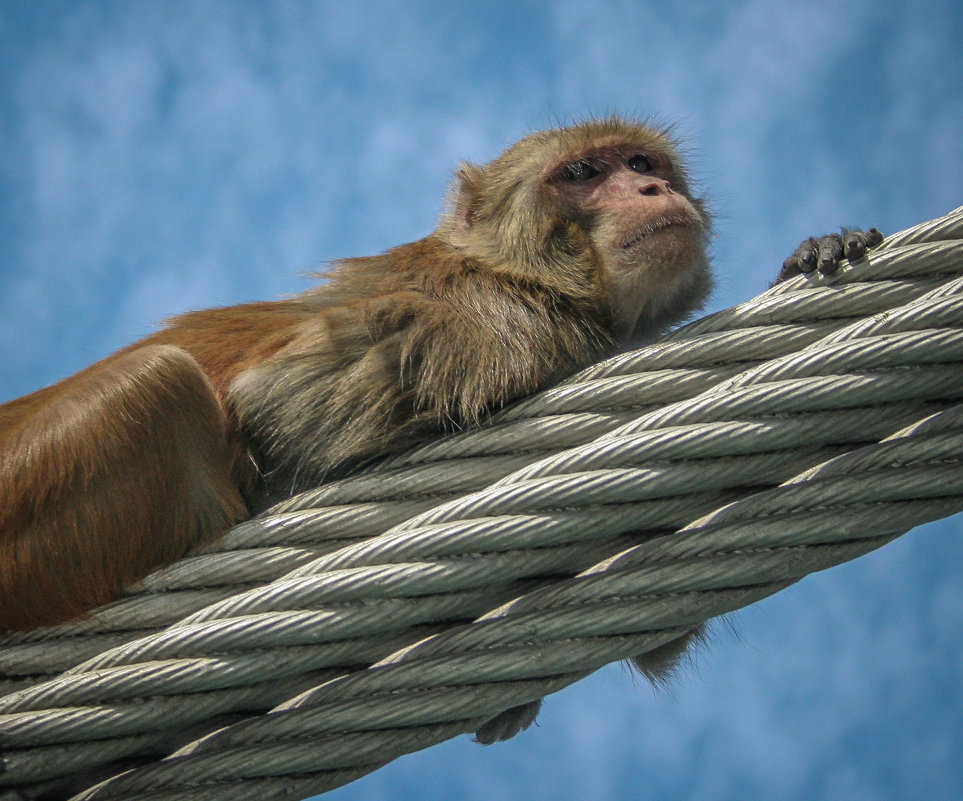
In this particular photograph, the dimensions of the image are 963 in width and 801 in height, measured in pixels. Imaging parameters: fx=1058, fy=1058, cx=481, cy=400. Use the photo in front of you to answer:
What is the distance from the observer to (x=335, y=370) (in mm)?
4289

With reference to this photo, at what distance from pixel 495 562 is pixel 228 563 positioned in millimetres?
918

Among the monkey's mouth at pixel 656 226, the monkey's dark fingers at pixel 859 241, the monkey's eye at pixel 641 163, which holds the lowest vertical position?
the monkey's dark fingers at pixel 859 241

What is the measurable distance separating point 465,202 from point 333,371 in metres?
1.72

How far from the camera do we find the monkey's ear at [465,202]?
537 centimetres

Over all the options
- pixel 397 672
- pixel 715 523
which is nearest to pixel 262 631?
pixel 397 672

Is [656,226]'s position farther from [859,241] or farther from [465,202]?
[465,202]

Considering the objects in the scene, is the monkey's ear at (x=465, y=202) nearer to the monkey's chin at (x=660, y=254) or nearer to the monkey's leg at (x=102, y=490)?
the monkey's chin at (x=660, y=254)

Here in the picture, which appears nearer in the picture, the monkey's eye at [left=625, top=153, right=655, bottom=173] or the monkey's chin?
the monkey's chin

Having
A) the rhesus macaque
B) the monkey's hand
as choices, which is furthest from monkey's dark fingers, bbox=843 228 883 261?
the rhesus macaque

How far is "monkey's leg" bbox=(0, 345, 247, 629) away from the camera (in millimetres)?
3729

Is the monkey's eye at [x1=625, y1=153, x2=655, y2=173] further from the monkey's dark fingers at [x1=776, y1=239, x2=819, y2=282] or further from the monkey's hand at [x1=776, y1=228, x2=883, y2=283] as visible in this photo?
the monkey's hand at [x1=776, y1=228, x2=883, y2=283]

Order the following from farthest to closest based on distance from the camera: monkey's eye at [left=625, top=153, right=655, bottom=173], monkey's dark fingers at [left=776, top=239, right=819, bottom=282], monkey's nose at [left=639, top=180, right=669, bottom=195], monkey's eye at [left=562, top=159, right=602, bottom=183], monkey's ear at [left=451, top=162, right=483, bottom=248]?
1. monkey's eye at [left=625, top=153, right=655, bottom=173]
2. monkey's ear at [left=451, top=162, right=483, bottom=248]
3. monkey's eye at [left=562, top=159, right=602, bottom=183]
4. monkey's nose at [left=639, top=180, right=669, bottom=195]
5. monkey's dark fingers at [left=776, top=239, right=819, bottom=282]

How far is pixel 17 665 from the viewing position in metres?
3.40

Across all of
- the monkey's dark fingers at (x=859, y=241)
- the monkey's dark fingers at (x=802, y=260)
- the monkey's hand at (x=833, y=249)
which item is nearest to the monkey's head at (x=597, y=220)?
the monkey's dark fingers at (x=802, y=260)
